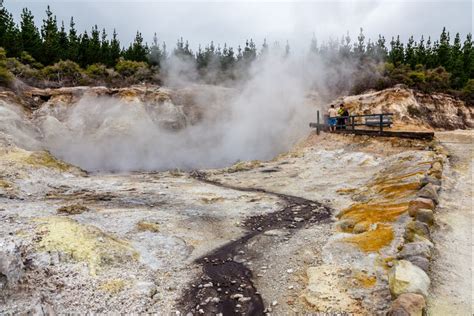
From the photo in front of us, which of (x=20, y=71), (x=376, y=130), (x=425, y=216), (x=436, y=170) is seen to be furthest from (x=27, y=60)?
(x=425, y=216)

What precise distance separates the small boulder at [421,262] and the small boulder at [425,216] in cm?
164

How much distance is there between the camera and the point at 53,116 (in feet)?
71.4

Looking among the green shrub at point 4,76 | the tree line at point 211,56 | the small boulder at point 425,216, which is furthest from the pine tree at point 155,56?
the small boulder at point 425,216

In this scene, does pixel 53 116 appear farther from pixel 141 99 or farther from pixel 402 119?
pixel 402 119

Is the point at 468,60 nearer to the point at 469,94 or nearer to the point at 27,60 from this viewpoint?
the point at 469,94

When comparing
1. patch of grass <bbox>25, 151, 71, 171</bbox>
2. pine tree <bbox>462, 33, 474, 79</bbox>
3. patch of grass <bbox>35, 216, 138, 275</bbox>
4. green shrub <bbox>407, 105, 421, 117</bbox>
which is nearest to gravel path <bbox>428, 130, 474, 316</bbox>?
patch of grass <bbox>35, 216, 138, 275</bbox>

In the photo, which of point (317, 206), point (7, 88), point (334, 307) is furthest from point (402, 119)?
point (7, 88)

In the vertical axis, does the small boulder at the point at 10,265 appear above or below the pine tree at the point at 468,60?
below

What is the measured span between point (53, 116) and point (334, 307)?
69.9 ft

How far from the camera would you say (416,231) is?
20.0 feet

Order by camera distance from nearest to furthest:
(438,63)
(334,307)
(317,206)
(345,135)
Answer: (334,307) → (317,206) → (345,135) → (438,63)

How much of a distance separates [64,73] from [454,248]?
2886 centimetres

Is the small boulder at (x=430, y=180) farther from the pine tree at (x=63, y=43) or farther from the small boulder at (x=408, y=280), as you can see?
the pine tree at (x=63, y=43)

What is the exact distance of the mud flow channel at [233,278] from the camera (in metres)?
5.20
